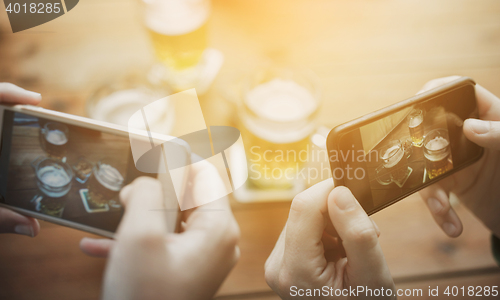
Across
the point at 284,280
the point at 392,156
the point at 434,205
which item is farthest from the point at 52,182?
the point at 434,205

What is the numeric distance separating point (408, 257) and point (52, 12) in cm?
77

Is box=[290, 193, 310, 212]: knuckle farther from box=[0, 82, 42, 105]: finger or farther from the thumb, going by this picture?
box=[0, 82, 42, 105]: finger

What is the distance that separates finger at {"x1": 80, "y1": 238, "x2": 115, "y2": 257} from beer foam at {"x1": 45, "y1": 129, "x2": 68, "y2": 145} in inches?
5.7

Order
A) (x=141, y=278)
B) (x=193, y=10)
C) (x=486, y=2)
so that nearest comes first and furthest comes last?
(x=141, y=278) < (x=193, y=10) < (x=486, y=2)

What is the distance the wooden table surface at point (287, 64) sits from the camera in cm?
43

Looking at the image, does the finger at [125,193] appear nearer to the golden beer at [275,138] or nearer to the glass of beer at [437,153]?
the golden beer at [275,138]

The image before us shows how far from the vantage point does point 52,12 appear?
57 centimetres

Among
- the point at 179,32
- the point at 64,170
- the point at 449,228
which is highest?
the point at 179,32

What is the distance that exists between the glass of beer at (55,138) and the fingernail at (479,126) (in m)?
0.52

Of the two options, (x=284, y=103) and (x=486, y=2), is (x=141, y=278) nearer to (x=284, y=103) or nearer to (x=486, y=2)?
(x=284, y=103)

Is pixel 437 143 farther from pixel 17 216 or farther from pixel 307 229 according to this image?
pixel 17 216

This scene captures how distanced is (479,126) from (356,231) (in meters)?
0.22

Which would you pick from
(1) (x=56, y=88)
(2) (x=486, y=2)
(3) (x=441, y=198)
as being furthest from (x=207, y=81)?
(2) (x=486, y=2)

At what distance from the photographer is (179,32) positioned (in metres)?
0.45
